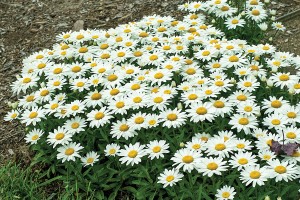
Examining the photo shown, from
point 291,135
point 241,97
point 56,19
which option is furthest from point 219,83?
point 56,19

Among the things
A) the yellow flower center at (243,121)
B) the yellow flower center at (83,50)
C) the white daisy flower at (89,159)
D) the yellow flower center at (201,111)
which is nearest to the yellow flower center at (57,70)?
the yellow flower center at (83,50)

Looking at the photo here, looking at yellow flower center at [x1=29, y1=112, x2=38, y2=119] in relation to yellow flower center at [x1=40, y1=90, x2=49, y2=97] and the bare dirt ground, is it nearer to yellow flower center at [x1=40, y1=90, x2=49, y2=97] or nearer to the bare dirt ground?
yellow flower center at [x1=40, y1=90, x2=49, y2=97]

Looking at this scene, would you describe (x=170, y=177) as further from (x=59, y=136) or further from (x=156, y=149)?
(x=59, y=136)

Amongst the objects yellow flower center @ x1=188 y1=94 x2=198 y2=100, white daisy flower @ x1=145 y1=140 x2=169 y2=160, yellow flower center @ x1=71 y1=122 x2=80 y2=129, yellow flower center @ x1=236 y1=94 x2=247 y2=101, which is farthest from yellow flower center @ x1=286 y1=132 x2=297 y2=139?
yellow flower center @ x1=71 y1=122 x2=80 y2=129

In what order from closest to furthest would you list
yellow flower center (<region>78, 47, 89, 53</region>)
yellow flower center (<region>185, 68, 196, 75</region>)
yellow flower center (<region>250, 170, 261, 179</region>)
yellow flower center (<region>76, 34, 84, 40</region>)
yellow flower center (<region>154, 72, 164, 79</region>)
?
yellow flower center (<region>250, 170, 261, 179</region>) < yellow flower center (<region>154, 72, 164, 79</region>) < yellow flower center (<region>185, 68, 196, 75</region>) < yellow flower center (<region>78, 47, 89, 53</region>) < yellow flower center (<region>76, 34, 84, 40</region>)

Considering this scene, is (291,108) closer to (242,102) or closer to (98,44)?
(242,102)
